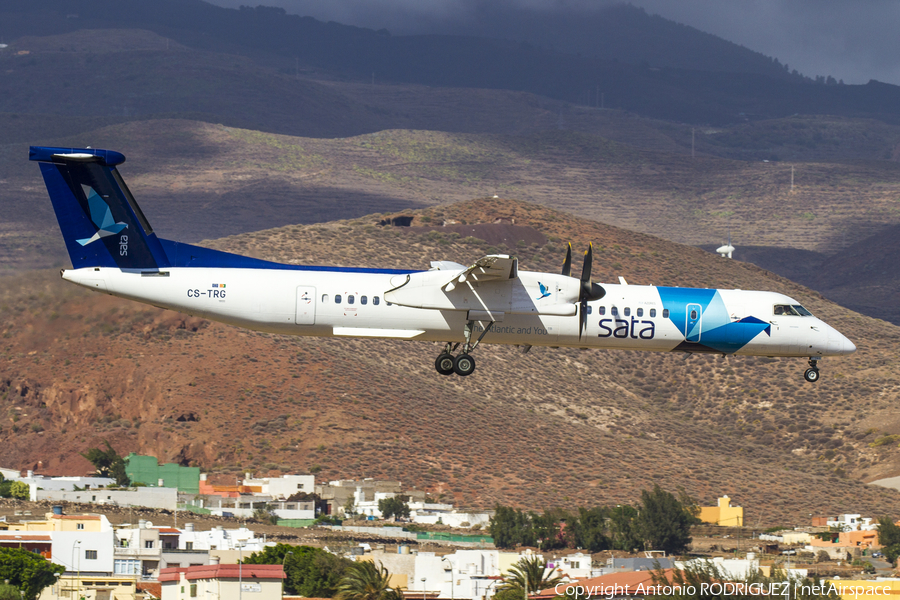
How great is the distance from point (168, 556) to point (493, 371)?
38.6m

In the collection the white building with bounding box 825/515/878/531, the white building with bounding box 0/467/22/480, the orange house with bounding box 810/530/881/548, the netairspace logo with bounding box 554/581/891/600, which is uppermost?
the white building with bounding box 0/467/22/480

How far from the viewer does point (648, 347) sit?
4162 cm

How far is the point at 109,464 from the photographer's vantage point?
94.7 meters

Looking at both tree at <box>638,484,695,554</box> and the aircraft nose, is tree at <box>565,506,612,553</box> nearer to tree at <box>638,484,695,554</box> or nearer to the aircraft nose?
tree at <box>638,484,695,554</box>

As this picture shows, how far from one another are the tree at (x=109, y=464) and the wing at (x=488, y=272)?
61859 mm

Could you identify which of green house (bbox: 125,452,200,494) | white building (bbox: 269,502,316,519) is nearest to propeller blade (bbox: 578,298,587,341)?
white building (bbox: 269,502,316,519)

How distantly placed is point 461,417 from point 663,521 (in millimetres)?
18606

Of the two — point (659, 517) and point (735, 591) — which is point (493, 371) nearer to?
point (659, 517)

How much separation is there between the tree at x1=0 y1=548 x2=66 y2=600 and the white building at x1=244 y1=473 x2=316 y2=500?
22.3 meters

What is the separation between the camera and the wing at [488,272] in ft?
122

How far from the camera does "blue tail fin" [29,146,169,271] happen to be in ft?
Answer: 126

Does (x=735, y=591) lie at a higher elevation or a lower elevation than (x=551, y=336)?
lower

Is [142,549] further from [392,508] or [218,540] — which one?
[392,508]

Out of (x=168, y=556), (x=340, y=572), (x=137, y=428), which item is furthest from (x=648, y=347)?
(x=137, y=428)
